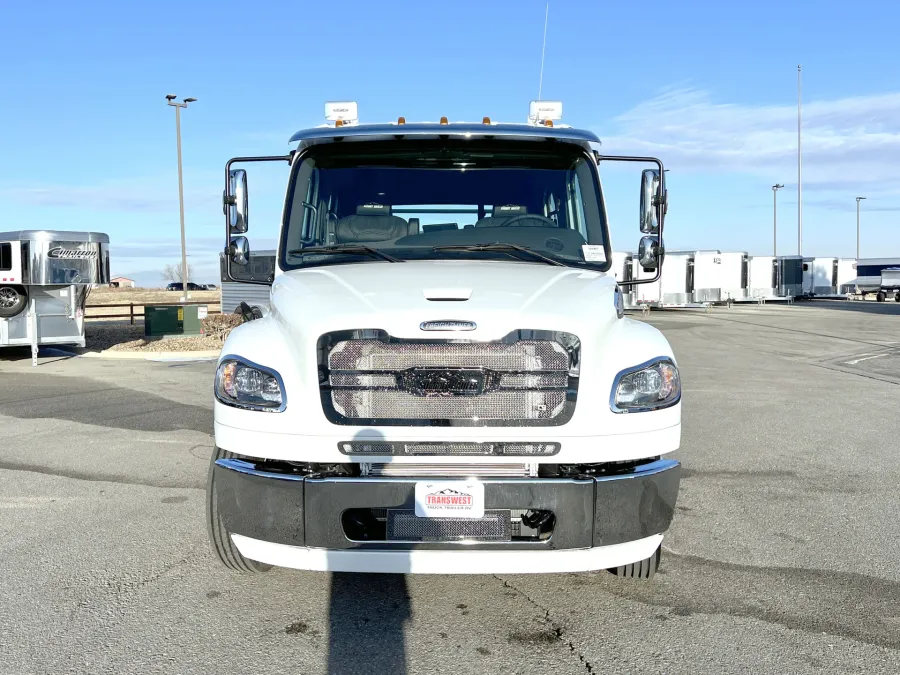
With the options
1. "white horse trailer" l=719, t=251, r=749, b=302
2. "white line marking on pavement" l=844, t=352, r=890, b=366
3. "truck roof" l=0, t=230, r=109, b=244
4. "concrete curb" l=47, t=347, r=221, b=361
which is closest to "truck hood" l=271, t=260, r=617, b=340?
"truck roof" l=0, t=230, r=109, b=244

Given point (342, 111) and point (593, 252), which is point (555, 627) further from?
point (342, 111)

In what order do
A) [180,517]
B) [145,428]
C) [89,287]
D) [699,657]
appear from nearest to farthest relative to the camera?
[699,657], [180,517], [145,428], [89,287]

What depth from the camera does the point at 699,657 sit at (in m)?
3.37

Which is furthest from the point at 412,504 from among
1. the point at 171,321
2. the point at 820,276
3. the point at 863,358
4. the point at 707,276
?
the point at 820,276

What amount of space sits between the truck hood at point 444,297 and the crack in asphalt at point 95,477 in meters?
2.51

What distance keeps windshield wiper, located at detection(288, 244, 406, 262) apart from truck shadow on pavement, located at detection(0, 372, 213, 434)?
430 cm

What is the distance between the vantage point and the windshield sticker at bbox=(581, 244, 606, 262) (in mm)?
4684

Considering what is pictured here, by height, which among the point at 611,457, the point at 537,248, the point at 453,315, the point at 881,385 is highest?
the point at 537,248

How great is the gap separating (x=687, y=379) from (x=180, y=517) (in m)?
9.64

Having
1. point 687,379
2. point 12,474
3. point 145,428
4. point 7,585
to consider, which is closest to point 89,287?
point 145,428

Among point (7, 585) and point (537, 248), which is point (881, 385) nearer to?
point (537, 248)

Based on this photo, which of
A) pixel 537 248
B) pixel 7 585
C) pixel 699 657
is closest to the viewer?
pixel 699 657

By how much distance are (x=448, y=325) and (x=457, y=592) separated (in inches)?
57.6

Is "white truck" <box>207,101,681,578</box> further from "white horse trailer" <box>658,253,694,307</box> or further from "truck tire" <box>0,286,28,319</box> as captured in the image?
"white horse trailer" <box>658,253,694,307</box>
